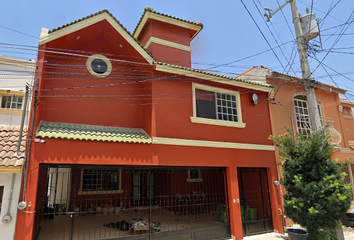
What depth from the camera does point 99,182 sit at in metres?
11.3

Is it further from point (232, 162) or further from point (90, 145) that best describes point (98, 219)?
point (232, 162)

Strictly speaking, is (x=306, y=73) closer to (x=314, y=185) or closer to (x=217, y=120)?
(x=217, y=120)

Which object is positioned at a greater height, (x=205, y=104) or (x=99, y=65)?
(x=99, y=65)

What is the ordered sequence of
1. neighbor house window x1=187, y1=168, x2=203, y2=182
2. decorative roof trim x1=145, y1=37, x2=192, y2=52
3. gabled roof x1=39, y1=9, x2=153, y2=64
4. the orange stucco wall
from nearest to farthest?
gabled roof x1=39, y1=9, x2=153, y2=64 → decorative roof trim x1=145, y1=37, x2=192, y2=52 → the orange stucco wall → neighbor house window x1=187, y1=168, x2=203, y2=182

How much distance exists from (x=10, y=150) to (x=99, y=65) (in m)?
4.23

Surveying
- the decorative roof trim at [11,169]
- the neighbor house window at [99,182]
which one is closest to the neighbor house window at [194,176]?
the neighbor house window at [99,182]

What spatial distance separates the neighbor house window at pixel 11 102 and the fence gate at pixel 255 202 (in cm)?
887

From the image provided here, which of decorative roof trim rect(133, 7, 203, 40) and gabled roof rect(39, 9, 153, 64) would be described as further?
decorative roof trim rect(133, 7, 203, 40)

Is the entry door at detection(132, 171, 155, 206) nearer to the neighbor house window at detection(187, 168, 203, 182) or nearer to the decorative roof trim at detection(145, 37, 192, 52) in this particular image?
the neighbor house window at detection(187, 168, 203, 182)

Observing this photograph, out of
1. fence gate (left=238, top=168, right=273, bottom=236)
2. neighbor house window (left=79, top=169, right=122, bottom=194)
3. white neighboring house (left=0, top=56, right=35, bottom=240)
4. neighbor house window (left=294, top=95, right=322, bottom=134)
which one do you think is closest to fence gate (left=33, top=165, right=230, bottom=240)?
neighbor house window (left=79, top=169, right=122, bottom=194)

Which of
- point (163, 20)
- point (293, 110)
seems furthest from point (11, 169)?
point (293, 110)

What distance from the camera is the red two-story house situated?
22.4 ft

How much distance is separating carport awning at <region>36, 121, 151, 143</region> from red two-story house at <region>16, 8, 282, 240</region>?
32 mm

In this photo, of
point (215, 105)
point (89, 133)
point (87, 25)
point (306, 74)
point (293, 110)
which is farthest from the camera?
point (293, 110)
